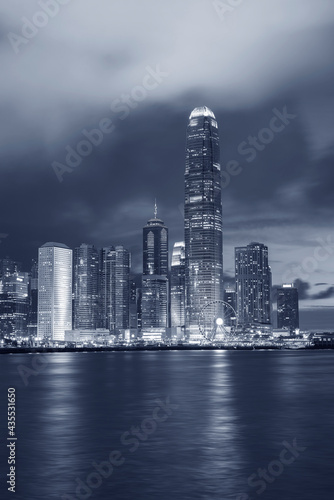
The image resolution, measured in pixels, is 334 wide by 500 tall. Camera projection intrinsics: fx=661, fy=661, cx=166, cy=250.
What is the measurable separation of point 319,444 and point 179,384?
6068cm

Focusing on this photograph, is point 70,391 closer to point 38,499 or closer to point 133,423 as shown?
point 133,423

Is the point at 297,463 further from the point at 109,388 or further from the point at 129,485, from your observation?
the point at 109,388

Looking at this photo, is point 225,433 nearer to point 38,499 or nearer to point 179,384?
point 38,499

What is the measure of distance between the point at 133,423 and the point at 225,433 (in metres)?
9.80

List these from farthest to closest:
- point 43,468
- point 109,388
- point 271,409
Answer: point 109,388
point 271,409
point 43,468

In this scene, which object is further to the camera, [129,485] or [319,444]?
[319,444]

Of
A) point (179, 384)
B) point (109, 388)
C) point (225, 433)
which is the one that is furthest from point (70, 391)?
point (225, 433)

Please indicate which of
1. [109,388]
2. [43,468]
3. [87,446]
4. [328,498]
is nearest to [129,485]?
[43,468]

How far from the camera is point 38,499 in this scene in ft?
92.2

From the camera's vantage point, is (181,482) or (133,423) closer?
(181,482)

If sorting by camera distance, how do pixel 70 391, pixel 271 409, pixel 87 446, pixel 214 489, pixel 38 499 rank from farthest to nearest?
pixel 70 391
pixel 271 409
pixel 87 446
pixel 214 489
pixel 38 499

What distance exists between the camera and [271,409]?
6588cm

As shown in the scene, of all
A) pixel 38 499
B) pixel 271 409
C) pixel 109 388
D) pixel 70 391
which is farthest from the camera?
pixel 109 388

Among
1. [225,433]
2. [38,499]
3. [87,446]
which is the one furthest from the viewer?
[225,433]
